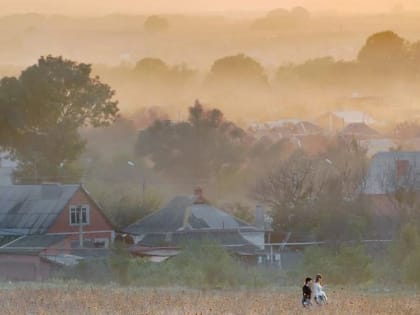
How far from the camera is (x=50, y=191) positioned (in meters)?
59.2

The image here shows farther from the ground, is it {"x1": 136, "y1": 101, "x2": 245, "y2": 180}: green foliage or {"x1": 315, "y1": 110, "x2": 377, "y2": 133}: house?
{"x1": 315, "y1": 110, "x2": 377, "y2": 133}: house

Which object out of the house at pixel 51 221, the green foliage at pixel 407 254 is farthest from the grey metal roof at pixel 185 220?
the green foliage at pixel 407 254

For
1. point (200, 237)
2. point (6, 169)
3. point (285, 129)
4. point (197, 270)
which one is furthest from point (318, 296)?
point (285, 129)

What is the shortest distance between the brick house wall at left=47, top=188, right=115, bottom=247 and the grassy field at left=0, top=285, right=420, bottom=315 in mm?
22724

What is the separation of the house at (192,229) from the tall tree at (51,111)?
6.98 meters

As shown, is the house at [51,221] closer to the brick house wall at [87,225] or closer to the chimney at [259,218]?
the brick house wall at [87,225]

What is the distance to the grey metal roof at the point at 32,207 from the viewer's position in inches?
2245

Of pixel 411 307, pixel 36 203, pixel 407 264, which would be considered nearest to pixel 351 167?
pixel 36 203

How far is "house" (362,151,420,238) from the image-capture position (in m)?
57.2

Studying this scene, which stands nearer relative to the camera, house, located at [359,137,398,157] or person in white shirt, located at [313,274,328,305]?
person in white shirt, located at [313,274,328,305]

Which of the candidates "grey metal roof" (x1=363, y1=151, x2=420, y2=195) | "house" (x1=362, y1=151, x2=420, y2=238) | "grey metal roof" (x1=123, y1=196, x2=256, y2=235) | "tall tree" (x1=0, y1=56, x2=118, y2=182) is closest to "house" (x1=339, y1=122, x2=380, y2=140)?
"grey metal roof" (x1=363, y1=151, x2=420, y2=195)

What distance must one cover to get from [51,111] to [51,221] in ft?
46.7

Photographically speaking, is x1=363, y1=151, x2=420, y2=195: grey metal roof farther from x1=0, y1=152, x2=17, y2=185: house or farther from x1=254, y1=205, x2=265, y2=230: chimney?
x1=0, y1=152, x2=17, y2=185: house

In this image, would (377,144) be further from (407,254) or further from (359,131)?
(407,254)
